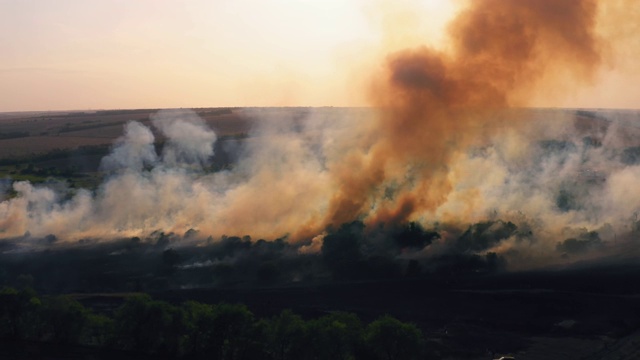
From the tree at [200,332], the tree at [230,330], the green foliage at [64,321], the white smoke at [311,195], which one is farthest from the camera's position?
the white smoke at [311,195]

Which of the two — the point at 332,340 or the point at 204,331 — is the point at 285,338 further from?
the point at 204,331

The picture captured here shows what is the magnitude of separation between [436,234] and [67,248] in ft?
151

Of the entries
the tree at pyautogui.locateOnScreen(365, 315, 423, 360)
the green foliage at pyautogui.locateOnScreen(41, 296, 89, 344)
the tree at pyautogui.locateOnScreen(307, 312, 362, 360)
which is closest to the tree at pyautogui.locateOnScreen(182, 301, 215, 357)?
the tree at pyautogui.locateOnScreen(307, 312, 362, 360)

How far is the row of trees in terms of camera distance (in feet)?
173

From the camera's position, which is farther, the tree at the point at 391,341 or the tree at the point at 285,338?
the tree at the point at 391,341

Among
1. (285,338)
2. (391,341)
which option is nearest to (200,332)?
(285,338)

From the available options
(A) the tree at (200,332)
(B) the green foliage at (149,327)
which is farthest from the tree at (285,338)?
(B) the green foliage at (149,327)

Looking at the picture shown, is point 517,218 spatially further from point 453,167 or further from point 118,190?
point 118,190

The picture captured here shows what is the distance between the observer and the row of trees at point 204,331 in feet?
173

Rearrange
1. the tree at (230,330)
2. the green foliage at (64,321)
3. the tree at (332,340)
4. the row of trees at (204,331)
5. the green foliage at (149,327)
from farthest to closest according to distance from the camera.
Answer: the green foliage at (64,321)
the green foliage at (149,327)
the tree at (230,330)
the row of trees at (204,331)
the tree at (332,340)

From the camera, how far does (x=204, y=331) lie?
55531mm

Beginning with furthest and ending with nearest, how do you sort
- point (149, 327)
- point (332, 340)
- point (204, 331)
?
point (149, 327) < point (204, 331) < point (332, 340)

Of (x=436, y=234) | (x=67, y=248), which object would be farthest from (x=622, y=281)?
(x=67, y=248)

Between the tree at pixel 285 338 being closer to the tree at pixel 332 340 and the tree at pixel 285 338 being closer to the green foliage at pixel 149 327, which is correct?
the tree at pixel 332 340
